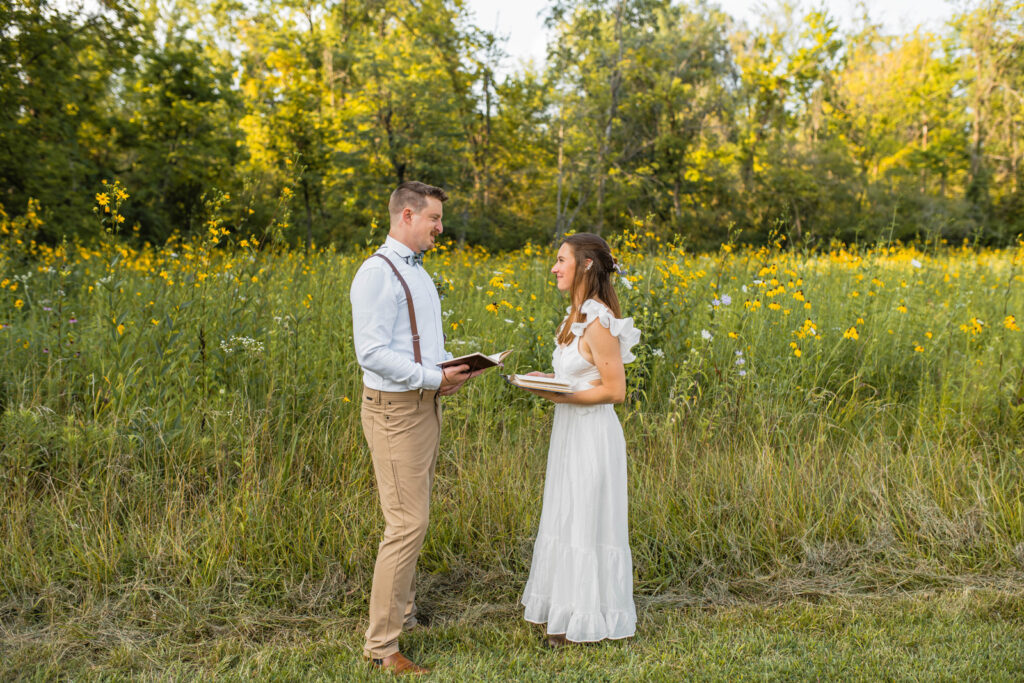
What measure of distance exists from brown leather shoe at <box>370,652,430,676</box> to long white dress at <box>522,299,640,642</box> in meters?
0.58

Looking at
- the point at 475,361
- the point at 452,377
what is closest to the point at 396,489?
the point at 452,377

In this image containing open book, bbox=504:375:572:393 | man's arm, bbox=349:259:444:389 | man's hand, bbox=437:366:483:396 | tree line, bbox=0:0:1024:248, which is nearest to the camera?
man's arm, bbox=349:259:444:389

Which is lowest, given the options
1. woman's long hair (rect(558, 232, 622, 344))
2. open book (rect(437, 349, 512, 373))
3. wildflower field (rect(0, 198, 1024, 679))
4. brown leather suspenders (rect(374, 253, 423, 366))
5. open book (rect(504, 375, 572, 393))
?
wildflower field (rect(0, 198, 1024, 679))

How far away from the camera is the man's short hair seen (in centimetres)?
300

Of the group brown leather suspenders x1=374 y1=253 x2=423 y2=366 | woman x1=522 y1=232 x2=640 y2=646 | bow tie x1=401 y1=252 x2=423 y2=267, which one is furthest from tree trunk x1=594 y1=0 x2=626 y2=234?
brown leather suspenders x1=374 y1=253 x2=423 y2=366

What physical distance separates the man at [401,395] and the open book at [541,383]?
0.74 ft

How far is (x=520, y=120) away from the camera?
23406 millimetres

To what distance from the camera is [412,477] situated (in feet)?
9.80

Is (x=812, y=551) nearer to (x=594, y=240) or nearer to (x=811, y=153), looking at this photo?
(x=594, y=240)

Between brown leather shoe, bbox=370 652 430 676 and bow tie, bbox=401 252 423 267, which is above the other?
bow tie, bbox=401 252 423 267

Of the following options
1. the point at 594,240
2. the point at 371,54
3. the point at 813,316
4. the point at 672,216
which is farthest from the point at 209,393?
the point at 672,216

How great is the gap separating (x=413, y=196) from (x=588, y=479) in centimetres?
144

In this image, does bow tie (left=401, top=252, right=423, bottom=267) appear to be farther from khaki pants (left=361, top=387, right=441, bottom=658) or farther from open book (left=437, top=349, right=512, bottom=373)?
khaki pants (left=361, top=387, right=441, bottom=658)

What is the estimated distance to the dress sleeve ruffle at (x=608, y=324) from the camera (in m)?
3.08
